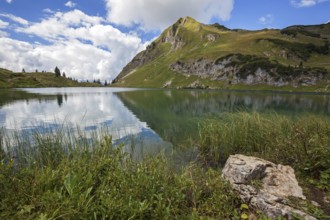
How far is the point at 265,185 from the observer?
6.77 meters

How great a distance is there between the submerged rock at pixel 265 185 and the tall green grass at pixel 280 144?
55.9 inches

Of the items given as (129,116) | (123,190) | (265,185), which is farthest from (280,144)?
(129,116)

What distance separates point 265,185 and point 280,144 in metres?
3.90

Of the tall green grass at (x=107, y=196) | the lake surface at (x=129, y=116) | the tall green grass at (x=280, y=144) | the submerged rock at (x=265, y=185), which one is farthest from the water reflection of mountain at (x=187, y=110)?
the tall green grass at (x=107, y=196)

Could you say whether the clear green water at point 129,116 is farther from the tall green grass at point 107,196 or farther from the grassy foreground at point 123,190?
the tall green grass at point 107,196

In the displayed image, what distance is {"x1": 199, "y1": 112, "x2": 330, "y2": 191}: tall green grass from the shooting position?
8031 mm

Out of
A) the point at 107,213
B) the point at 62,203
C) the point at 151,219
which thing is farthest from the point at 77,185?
the point at 151,219

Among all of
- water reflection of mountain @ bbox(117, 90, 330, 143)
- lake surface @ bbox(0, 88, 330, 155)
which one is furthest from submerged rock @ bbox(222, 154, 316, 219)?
water reflection of mountain @ bbox(117, 90, 330, 143)

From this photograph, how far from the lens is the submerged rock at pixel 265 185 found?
5.99 meters

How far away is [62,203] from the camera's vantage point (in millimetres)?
5000

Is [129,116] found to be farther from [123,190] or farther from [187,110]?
[123,190]

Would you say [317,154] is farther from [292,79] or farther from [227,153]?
[292,79]

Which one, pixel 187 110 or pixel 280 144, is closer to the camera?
pixel 280 144

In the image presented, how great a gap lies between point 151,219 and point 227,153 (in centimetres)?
886
